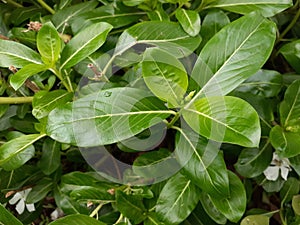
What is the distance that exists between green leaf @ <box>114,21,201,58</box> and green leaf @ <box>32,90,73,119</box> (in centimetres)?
12

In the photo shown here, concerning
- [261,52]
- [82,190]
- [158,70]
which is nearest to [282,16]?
[261,52]

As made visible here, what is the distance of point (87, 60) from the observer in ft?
2.86

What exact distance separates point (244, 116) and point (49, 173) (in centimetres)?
45

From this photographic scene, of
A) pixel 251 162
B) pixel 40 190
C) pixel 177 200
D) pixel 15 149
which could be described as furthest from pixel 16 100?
pixel 251 162

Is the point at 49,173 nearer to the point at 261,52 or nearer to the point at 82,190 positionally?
the point at 82,190

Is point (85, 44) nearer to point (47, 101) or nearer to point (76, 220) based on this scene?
point (47, 101)

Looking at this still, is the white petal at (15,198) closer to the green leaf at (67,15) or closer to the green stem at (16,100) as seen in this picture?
the green stem at (16,100)

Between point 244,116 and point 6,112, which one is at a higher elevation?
point 244,116

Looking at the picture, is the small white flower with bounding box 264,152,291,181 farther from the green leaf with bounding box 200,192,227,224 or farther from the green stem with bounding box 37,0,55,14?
the green stem with bounding box 37,0,55,14

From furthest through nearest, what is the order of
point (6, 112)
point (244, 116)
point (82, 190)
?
point (6, 112) < point (82, 190) < point (244, 116)

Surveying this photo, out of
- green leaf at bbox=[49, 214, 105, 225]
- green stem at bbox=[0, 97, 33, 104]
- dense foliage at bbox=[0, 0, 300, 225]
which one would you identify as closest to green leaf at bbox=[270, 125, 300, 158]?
dense foliage at bbox=[0, 0, 300, 225]

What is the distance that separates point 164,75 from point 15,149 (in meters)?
0.30

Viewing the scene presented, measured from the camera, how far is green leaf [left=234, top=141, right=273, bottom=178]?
923mm

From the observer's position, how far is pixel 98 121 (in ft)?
2.27
